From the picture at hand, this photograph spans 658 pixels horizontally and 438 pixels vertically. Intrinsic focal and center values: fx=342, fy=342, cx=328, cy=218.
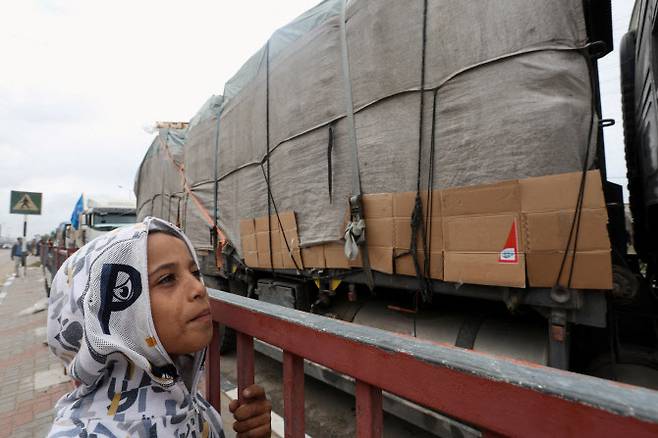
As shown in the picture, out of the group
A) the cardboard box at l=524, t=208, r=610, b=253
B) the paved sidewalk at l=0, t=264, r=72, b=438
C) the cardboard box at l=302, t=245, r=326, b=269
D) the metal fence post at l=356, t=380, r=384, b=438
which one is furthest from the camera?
the paved sidewalk at l=0, t=264, r=72, b=438

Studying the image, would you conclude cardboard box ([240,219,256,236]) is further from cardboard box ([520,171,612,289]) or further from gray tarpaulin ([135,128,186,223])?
cardboard box ([520,171,612,289])

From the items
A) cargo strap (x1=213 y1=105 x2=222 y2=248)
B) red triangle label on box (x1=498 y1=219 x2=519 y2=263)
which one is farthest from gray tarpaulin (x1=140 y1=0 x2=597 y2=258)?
cargo strap (x1=213 y1=105 x2=222 y2=248)

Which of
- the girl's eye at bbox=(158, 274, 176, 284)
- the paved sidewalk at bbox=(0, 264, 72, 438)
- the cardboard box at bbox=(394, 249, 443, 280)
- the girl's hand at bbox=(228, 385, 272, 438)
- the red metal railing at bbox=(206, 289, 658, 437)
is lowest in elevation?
the paved sidewalk at bbox=(0, 264, 72, 438)

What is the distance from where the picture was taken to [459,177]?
75.0 inches

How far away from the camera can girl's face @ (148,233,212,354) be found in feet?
3.06

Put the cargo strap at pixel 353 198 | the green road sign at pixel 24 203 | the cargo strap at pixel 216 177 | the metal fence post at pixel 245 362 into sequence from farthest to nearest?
the green road sign at pixel 24 203
the cargo strap at pixel 216 177
the cargo strap at pixel 353 198
the metal fence post at pixel 245 362

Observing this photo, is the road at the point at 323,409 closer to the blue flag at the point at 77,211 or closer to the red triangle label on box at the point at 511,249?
the red triangle label on box at the point at 511,249

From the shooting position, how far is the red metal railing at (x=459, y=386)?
48 cm

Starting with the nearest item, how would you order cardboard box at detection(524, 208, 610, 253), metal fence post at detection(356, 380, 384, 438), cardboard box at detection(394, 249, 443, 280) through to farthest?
1. metal fence post at detection(356, 380, 384, 438)
2. cardboard box at detection(524, 208, 610, 253)
3. cardboard box at detection(394, 249, 443, 280)

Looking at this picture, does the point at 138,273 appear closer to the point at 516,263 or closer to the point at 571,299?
the point at 516,263

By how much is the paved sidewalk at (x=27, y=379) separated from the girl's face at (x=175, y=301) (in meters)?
2.96

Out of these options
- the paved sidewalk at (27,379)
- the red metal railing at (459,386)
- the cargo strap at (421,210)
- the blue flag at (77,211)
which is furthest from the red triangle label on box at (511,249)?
the blue flag at (77,211)

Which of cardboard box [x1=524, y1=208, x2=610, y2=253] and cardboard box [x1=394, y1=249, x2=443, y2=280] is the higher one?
cardboard box [x1=524, y1=208, x2=610, y2=253]

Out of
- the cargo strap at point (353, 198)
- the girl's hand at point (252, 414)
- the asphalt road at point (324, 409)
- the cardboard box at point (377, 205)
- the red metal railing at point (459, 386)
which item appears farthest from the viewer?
the asphalt road at point (324, 409)
